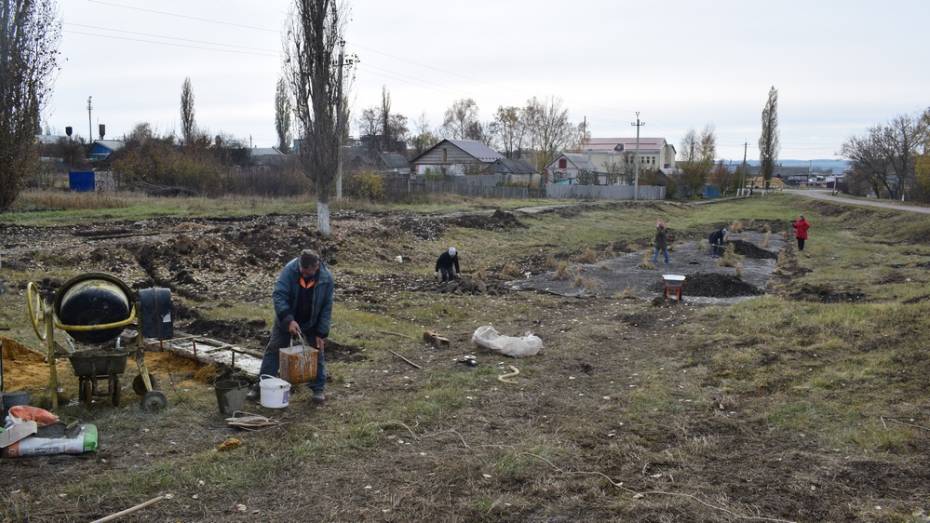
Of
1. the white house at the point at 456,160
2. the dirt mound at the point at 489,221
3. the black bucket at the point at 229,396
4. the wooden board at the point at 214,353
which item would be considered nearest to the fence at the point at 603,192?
the white house at the point at 456,160

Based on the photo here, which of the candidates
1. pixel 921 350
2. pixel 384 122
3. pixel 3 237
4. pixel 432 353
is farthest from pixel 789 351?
pixel 384 122

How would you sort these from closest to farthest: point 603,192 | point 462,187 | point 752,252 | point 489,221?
point 752,252 → point 489,221 → point 462,187 → point 603,192

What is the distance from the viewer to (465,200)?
45.9m

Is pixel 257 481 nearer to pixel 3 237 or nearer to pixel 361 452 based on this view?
pixel 361 452

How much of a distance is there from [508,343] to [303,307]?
11.8 ft

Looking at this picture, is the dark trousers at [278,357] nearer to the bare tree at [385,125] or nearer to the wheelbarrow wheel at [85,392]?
the wheelbarrow wheel at [85,392]

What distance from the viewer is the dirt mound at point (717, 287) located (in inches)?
664

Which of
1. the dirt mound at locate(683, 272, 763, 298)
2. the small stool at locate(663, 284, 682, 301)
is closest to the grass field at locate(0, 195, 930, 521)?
the small stool at locate(663, 284, 682, 301)

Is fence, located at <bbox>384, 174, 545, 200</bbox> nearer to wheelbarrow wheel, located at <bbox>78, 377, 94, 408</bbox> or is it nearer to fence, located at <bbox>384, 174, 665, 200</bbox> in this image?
fence, located at <bbox>384, 174, 665, 200</bbox>

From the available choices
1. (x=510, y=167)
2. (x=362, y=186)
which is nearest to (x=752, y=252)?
(x=362, y=186)

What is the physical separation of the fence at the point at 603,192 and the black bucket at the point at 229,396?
58.0 m

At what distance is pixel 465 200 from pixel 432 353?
3601cm

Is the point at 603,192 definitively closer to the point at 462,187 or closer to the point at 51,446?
the point at 462,187

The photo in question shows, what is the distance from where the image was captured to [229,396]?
272 inches
